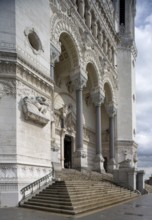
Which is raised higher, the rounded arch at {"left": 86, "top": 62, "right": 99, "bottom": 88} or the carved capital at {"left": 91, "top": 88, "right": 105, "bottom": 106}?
the rounded arch at {"left": 86, "top": 62, "right": 99, "bottom": 88}

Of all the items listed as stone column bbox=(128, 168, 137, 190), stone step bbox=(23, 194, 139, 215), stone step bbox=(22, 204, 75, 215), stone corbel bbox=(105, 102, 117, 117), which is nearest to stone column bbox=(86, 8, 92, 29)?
stone corbel bbox=(105, 102, 117, 117)

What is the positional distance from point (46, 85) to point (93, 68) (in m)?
11.8

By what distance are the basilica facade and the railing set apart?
25cm

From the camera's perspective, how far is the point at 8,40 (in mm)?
15945

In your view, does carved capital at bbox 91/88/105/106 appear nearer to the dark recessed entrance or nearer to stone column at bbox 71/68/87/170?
the dark recessed entrance

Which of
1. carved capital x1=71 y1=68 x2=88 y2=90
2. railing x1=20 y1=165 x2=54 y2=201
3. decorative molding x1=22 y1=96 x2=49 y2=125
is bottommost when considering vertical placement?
railing x1=20 y1=165 x2=54 y2=201

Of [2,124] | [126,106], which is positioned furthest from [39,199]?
[126,106]

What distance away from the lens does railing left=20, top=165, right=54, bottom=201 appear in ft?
49.9

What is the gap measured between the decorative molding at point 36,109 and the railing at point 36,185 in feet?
9.09

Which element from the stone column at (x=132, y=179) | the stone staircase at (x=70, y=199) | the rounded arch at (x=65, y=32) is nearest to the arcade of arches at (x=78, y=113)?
the rounded arch at (x=65, y=32)

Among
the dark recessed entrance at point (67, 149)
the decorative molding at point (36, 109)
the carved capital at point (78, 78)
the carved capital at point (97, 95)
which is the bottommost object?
the dark recessed entrance at point (67, 149)

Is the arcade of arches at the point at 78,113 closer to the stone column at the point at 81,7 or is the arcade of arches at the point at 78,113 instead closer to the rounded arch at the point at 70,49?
the rounded arch at the point at 70,49

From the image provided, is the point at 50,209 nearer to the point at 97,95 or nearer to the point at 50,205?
the point at 50,205

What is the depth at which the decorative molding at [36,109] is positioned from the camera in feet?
52.4
